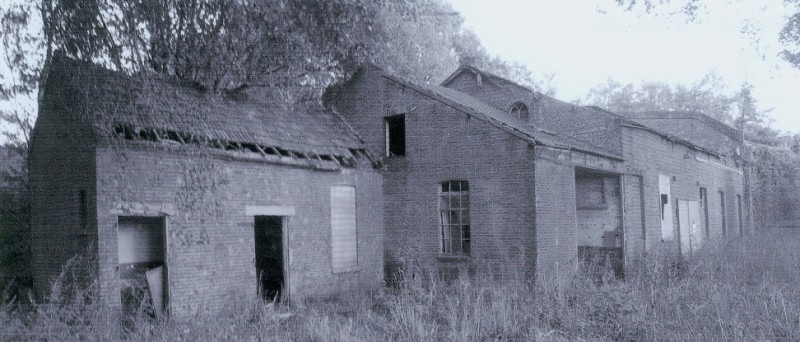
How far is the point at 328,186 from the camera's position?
17172 millimetres

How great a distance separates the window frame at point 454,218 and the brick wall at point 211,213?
7.63 feet


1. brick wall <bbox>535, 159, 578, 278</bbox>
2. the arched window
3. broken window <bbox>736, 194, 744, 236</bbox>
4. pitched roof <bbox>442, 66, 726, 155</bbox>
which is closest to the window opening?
broken window <bbox>736, 194, 744, 236</bbox>

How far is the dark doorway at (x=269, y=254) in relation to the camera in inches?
632

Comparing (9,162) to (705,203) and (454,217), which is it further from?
(705,203)

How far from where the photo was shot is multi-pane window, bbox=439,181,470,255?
1789cm

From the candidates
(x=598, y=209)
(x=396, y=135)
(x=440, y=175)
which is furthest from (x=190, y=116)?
(x=598, y=209)

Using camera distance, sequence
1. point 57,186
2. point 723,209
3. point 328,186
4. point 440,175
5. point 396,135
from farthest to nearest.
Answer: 1. point 723,209
2. point 396,135
3. point 440,175
4. point 328,186
5. point 57,186

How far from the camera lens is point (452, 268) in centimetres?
1784

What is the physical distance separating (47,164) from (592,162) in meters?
13.7

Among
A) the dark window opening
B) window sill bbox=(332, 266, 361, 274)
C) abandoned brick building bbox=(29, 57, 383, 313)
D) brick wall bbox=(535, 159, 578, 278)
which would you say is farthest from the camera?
the dark window opening

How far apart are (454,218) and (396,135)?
310cm

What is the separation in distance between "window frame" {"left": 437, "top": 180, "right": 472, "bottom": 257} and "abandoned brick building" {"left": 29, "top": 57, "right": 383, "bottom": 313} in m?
2.93

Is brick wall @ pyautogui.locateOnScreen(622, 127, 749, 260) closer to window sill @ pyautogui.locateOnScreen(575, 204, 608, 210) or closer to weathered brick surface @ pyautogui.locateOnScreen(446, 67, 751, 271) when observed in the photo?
weathered brick surface @ pyautogui.locateOnScreen(446, 67, 751, 271)

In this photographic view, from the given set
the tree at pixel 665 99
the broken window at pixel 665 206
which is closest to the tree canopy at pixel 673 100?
the tree at pixel 665 99
